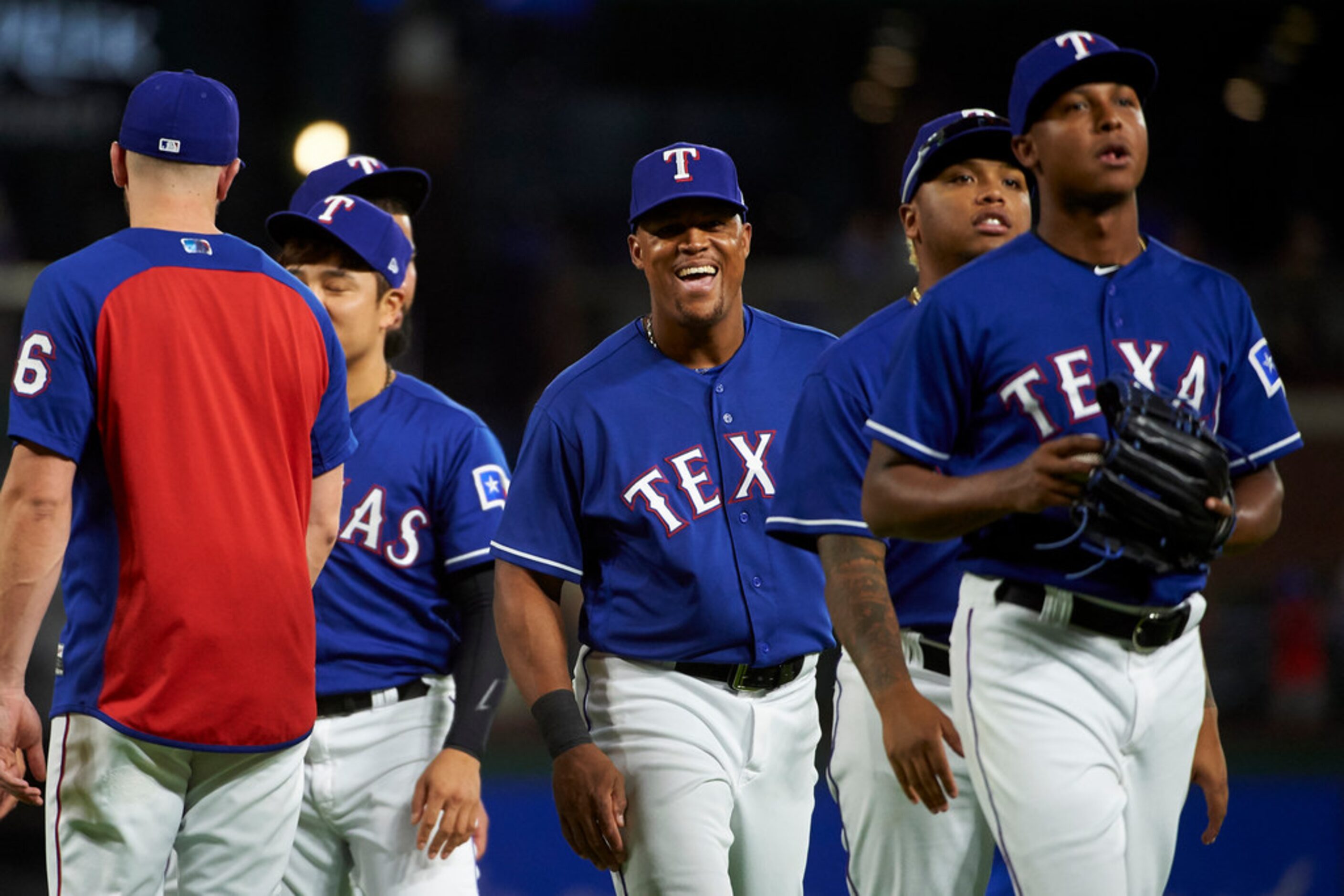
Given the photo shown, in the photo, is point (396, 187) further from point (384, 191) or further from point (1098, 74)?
point (1098, 74)

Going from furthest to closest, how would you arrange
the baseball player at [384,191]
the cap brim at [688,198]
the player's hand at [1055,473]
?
the baseball player at [384,191] < the cap brim at [688,198] < the player's hand at [1055,473]

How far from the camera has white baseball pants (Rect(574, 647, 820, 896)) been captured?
339 cm

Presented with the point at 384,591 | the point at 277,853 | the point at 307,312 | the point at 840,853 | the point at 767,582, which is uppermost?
the point at 307,312

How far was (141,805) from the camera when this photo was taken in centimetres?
297

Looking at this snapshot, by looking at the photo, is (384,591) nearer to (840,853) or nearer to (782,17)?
(840,853)

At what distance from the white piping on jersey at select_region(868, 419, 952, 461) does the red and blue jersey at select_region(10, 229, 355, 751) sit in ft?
3.83

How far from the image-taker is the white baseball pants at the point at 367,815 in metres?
3.77

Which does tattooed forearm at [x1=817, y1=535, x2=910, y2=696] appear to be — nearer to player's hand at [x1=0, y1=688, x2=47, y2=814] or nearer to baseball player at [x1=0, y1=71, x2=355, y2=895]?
baseball player at [x1=0, y1=71, x2=355, y2=895]

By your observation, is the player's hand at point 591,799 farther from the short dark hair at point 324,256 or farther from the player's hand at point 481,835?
the short dark hair at point 324,256

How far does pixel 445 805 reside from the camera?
3734 millimetres

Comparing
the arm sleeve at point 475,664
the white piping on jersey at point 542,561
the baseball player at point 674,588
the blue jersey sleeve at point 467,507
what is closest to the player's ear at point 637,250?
the baseball player at point 674,588

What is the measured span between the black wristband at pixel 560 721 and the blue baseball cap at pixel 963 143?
1513 millimetres

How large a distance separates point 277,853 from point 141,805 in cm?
34

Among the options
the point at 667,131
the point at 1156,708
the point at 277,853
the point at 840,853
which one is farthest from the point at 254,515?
the point at 667,131
